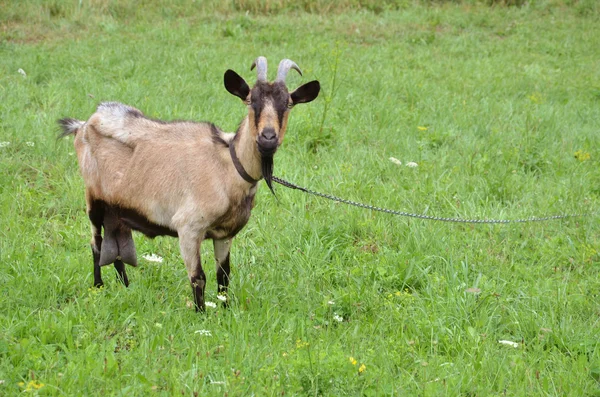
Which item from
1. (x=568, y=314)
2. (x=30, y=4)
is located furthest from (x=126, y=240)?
(x=30, y=4)

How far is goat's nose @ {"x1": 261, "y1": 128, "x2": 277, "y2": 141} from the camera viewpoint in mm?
4113

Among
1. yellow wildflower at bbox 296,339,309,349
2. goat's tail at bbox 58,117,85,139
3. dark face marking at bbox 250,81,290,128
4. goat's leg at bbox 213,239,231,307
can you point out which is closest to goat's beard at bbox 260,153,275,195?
dark face marking at bbox 250,81,290,128

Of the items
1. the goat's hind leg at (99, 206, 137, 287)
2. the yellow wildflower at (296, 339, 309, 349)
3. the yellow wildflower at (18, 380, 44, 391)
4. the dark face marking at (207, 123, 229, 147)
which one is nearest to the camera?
the yellow wildflower at (18, 380, 44, 391)

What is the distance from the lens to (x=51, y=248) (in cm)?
534

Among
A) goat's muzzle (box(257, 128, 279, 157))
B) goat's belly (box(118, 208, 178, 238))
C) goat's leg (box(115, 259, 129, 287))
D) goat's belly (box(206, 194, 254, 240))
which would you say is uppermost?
goat's muzzle (box(257, 128, 279, 157))

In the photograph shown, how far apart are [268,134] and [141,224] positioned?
3.97 ft

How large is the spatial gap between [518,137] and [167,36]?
6.08m

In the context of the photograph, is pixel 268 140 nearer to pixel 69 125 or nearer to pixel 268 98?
pixel 268 98

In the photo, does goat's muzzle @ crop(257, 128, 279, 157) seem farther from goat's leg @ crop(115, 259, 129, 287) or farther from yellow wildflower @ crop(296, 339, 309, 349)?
goat's leg @ crop(115, 259, 129, 287)

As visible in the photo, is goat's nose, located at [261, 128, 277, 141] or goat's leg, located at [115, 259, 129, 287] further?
goat's leg, located at [115, 259, 129, 287]

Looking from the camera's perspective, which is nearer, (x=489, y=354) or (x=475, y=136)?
(x=489, y=354)

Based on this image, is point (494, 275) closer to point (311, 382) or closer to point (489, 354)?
point (489, 354)

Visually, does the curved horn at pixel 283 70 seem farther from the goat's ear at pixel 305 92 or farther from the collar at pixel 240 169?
the collar at pixel 240 169

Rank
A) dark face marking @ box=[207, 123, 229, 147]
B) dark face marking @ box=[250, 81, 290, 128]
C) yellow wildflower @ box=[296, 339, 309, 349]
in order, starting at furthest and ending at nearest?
dark face marking @ box=[207, 123, 229, 147] → dark face marking @ box=[250, 81, 290, 128] → yellow wildflower @ box=[296, 339, 309, 349]
